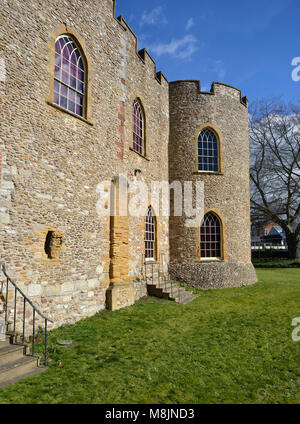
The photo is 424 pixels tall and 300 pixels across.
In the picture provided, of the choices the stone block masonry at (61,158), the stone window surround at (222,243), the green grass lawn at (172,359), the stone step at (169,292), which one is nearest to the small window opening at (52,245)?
the stone block masonry at (61,158)

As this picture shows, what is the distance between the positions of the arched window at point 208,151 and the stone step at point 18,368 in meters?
12.2

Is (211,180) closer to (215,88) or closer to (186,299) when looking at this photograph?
(215,88)

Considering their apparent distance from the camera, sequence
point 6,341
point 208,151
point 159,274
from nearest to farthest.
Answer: point 6,341, point 159,274, point 208,151

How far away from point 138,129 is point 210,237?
6.54 m

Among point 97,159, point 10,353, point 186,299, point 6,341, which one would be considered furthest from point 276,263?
point 10,353

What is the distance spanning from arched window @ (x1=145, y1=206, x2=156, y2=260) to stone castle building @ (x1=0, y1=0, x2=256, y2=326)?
68mm

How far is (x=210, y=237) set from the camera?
49.8 ft

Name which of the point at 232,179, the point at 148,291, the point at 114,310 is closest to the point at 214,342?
the point at 114,310

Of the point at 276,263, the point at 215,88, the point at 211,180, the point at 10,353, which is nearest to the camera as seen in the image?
the point at 10,353

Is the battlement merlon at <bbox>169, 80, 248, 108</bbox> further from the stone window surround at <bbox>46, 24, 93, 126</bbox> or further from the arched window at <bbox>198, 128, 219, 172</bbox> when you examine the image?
the stone window surround at <bbox>46, 24, 93, 126</bbox>

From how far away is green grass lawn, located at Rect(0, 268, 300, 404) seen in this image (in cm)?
486

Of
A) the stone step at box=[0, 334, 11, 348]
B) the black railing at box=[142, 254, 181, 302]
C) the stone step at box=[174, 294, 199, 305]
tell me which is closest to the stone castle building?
the black railing at box=[142, 254, 181, 302]

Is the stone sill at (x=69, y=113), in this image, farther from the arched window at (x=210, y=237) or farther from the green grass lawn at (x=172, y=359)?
the arched window at (x=210, y=237)
